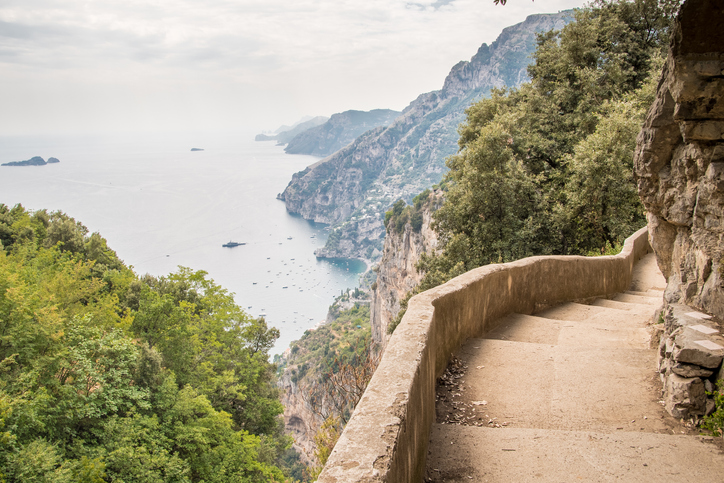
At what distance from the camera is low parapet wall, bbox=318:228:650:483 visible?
229 centimetres

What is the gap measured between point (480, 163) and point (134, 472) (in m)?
17.2

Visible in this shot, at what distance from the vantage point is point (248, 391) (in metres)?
26.7

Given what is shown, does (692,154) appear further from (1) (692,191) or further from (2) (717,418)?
(2) (717,418)

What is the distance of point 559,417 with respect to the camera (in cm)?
416

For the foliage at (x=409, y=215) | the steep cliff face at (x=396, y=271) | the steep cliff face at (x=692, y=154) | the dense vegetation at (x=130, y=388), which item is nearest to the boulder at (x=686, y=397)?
the steep cliff face at (x=692, y=154)

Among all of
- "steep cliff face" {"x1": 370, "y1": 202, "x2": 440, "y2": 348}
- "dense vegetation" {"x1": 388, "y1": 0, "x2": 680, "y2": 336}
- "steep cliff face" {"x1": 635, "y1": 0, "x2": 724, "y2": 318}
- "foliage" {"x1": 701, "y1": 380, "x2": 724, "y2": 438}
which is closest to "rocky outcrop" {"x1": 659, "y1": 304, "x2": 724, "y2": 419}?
"foliage" {"x1": 701, "y1": 380, "x2": 724, "y2": 438}

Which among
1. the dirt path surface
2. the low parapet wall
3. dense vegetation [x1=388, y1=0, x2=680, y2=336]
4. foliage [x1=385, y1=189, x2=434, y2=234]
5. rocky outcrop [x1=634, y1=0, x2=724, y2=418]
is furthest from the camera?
foliage [x1=385, y1=189, x2=434, y2=234]

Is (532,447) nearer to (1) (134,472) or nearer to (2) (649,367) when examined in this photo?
(2) (649,367)

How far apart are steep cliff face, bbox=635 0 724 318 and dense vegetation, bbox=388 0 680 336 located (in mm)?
10384

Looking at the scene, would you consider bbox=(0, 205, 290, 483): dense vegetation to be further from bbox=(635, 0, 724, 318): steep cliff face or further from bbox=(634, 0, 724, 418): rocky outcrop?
bbox=(635, 0, 724, 318): steep cliff face

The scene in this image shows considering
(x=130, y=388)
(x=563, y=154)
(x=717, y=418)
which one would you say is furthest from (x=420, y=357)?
(x=563, y=154)

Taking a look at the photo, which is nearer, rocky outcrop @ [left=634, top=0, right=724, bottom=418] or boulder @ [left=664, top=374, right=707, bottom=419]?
boulder @ [left=664, top=374, right=707, bottom=419]

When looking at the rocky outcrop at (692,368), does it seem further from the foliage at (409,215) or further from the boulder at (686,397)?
the foliage at (409,215)

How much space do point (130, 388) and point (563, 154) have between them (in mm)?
21091
